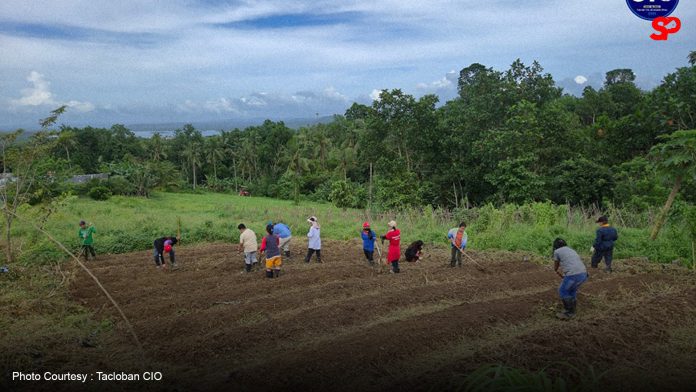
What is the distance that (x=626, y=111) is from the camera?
A: 42.2 m

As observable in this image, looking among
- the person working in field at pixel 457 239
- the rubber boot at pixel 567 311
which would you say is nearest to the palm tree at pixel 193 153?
the person working in field at pixel 457 239

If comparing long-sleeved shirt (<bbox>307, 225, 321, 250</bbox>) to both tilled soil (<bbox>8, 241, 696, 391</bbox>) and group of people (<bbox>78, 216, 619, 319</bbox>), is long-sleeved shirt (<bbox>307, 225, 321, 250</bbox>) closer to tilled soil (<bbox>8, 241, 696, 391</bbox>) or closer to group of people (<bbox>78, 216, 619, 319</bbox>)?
group of people (<bbox>78, 216, 619, 319</bbox>)

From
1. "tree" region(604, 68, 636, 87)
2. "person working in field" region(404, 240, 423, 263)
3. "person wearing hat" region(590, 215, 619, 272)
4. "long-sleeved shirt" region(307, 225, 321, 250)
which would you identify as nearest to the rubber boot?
"person wearing hat" region(590, 215, 619, 272)

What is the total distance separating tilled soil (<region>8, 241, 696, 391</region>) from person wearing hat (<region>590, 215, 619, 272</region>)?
472 millimetres

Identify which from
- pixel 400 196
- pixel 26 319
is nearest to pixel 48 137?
pixel 26 319

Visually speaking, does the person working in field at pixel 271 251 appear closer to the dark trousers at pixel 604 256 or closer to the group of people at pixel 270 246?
the group of people at pixel 270 246

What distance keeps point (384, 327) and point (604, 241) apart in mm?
6324

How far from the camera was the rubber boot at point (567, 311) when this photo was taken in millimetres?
8500

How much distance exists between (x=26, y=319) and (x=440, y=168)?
24583 millimetres

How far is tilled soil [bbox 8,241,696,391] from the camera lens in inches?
255

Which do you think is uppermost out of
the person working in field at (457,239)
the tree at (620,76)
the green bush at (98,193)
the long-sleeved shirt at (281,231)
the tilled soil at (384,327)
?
the tree at (620,76)

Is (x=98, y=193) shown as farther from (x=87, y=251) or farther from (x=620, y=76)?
(x=620, y=76)

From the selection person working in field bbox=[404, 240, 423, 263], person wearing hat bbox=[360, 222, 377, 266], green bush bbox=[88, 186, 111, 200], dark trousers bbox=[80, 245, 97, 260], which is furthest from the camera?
green bush bbox=[88, 186, 111, 200]

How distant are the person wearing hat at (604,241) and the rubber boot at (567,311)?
3.19 meters
